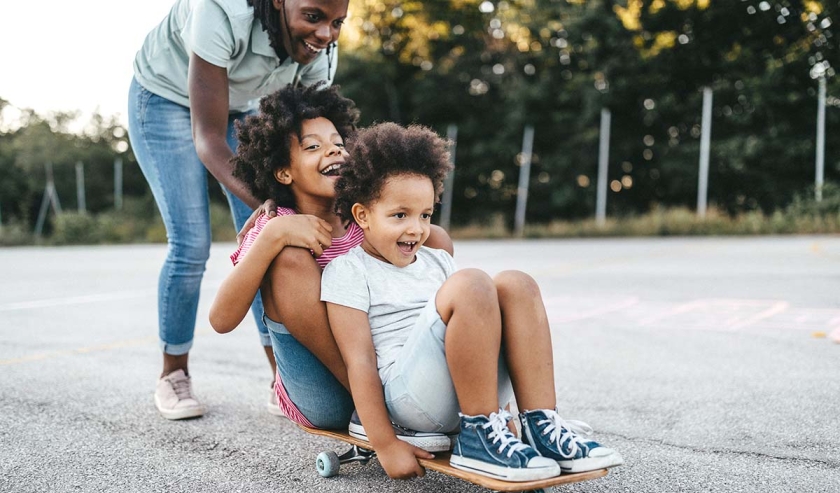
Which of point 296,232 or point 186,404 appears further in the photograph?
point 186,404

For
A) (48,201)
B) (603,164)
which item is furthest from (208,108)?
(48,201)

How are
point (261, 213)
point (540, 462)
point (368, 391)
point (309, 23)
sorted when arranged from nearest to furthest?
point (540, 462)
point (368, 391)
point (261, 213)
point (309, 23)

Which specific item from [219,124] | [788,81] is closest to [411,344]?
[219,124]

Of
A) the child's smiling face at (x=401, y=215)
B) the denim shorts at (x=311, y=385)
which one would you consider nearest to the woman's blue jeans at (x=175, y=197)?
the denim shorts at (x=311, y=385)

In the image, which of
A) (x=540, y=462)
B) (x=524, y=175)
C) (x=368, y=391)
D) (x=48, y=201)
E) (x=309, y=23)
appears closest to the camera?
(x=540, y=462)

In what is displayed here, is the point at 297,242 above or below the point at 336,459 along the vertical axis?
above

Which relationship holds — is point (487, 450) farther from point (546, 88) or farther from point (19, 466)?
point (546, 88)

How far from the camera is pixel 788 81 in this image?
19422 millimetres

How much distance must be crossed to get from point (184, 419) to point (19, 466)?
2.23ft

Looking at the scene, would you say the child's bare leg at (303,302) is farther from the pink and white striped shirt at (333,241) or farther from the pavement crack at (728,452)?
the pavement crack at (728,452)

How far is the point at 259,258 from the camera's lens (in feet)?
6.65

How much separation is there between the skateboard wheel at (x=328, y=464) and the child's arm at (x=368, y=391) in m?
0.26

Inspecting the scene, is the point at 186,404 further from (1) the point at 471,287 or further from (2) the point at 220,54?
(1) the point at 471,287

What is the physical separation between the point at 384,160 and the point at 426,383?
0.63 m
